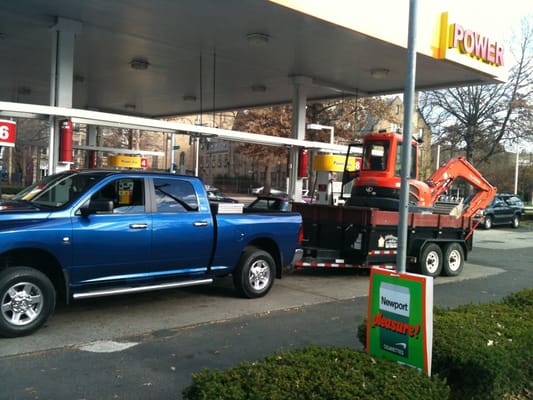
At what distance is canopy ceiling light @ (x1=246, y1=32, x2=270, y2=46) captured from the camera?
1256 cm

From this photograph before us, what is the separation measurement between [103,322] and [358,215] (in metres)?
5.80

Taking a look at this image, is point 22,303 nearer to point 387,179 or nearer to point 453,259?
point 387,179

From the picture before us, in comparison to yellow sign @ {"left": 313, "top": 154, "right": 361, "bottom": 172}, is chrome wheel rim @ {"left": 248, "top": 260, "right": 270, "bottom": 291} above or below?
below

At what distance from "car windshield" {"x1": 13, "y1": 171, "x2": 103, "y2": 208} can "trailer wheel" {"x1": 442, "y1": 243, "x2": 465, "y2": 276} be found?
28.2ft

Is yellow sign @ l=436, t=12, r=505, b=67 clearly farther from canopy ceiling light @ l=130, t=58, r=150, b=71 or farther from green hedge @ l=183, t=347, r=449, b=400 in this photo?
green hedge @ l=183, t=347, r=449, b=400

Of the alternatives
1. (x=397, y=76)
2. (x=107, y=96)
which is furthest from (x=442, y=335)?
(x=107, y=96)

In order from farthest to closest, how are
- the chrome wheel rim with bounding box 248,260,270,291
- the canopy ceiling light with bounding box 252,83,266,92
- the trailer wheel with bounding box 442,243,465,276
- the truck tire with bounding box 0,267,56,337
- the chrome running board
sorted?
the canopy ceiling light with bounding box 252,83,266,92, the trailer wheel with bounding box 442,243,465,276, the chrome wheel rim with bounding box 248,260,270,291, the chrome running board, the truck tire with bounding box 0,267,56,337

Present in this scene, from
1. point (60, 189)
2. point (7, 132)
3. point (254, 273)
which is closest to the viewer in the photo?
point (60, 189)

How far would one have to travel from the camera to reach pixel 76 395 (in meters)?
4.53

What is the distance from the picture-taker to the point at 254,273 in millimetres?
8672

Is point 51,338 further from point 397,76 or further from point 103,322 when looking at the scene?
point 397,76

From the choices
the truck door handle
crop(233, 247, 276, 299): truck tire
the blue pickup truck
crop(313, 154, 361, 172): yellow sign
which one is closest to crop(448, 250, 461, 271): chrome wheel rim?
crop(313, 154, 361, 172): yellow sign

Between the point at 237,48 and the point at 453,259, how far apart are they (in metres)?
7.85

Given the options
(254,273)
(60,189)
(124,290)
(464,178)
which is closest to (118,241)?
(124,290)
